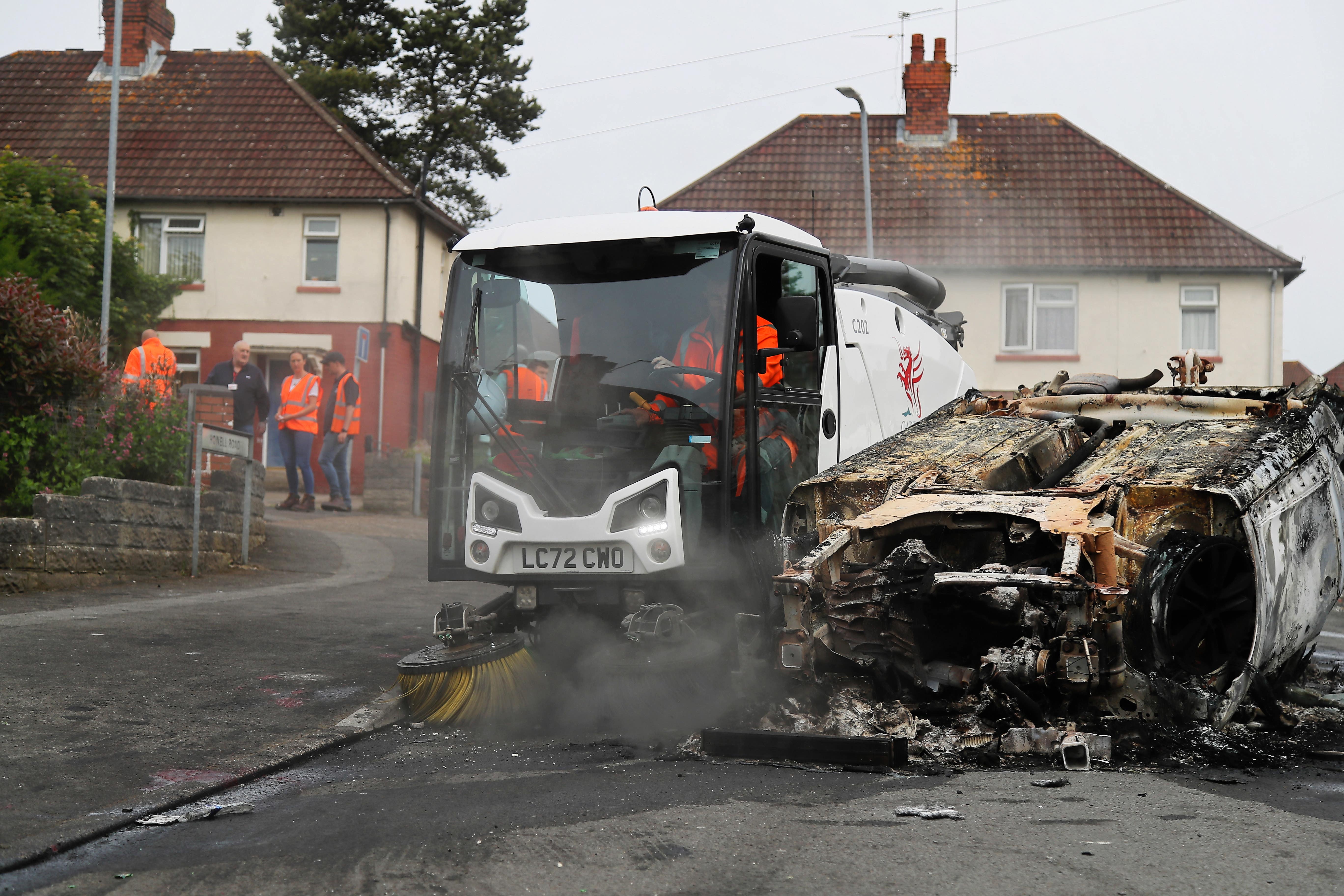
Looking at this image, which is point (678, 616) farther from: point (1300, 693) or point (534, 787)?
point (1300, 693)

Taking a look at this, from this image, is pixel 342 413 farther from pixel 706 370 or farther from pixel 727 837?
pixel 727 837

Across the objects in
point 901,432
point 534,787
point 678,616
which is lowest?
point 534,787

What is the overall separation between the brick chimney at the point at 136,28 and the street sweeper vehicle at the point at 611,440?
25.7 m

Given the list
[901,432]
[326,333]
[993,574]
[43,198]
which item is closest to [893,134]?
[326,333]

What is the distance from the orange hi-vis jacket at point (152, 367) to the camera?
42.1 ft

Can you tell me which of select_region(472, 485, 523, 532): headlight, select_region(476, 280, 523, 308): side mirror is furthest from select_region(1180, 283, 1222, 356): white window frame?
select_region(472, 485, 523, 532): headlight

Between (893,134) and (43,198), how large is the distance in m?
19.6

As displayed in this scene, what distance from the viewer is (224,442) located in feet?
40.8

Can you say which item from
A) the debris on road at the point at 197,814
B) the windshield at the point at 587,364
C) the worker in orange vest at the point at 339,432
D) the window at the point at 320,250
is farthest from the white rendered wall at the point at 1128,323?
the debris on road at the point at 197,814

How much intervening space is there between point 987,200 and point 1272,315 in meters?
6.50

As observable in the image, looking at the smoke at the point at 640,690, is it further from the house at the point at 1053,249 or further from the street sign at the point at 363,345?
the house at the point at 1053,249

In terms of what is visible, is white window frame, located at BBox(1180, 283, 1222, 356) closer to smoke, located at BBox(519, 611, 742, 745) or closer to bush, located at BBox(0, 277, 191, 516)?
bush, located at BBox(0, 277, 191, 516)

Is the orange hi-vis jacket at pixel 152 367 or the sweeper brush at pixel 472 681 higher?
the orange hi-vis jacket at pixel 152 367

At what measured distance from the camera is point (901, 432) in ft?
26.3
